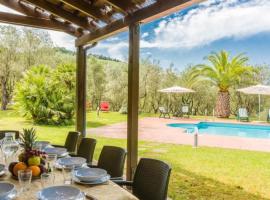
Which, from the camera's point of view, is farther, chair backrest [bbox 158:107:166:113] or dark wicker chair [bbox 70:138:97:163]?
chair backrest [bbox 158:107:166:113]

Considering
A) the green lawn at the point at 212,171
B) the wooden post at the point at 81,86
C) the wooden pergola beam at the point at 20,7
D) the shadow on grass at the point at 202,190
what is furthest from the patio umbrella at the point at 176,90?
the wooden pergola beam at the point at 20,7

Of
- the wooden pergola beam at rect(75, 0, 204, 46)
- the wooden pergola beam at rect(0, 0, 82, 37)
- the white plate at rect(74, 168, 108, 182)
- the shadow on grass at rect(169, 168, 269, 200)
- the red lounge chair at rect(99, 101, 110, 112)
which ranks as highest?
the wooden pergola beam at rect(0, 0, 82, 37)

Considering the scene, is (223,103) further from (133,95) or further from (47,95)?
(133,95)

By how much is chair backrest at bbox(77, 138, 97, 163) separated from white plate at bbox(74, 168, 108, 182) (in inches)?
42.2

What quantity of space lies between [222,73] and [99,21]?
9968mm

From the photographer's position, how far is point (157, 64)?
12.7m

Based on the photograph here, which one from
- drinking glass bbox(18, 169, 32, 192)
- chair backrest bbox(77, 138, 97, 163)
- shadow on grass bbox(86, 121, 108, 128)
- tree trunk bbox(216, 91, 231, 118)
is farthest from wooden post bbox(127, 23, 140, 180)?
tree trunk bbox(216, 91, 231, 118)

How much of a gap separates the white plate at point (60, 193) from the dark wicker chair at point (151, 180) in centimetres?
66

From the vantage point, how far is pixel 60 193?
1.70m

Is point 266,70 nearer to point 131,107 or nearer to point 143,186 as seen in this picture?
point 131,107

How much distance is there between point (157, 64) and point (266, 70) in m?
4.94

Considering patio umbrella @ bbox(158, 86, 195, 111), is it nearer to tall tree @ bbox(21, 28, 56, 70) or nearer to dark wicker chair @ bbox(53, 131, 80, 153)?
tall tree @ bbox(21, 28, 56, 70)

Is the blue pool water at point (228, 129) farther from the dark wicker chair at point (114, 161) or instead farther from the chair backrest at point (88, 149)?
the dark wicker chair at point (114, 161)

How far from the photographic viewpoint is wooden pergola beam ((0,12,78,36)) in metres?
4.64
